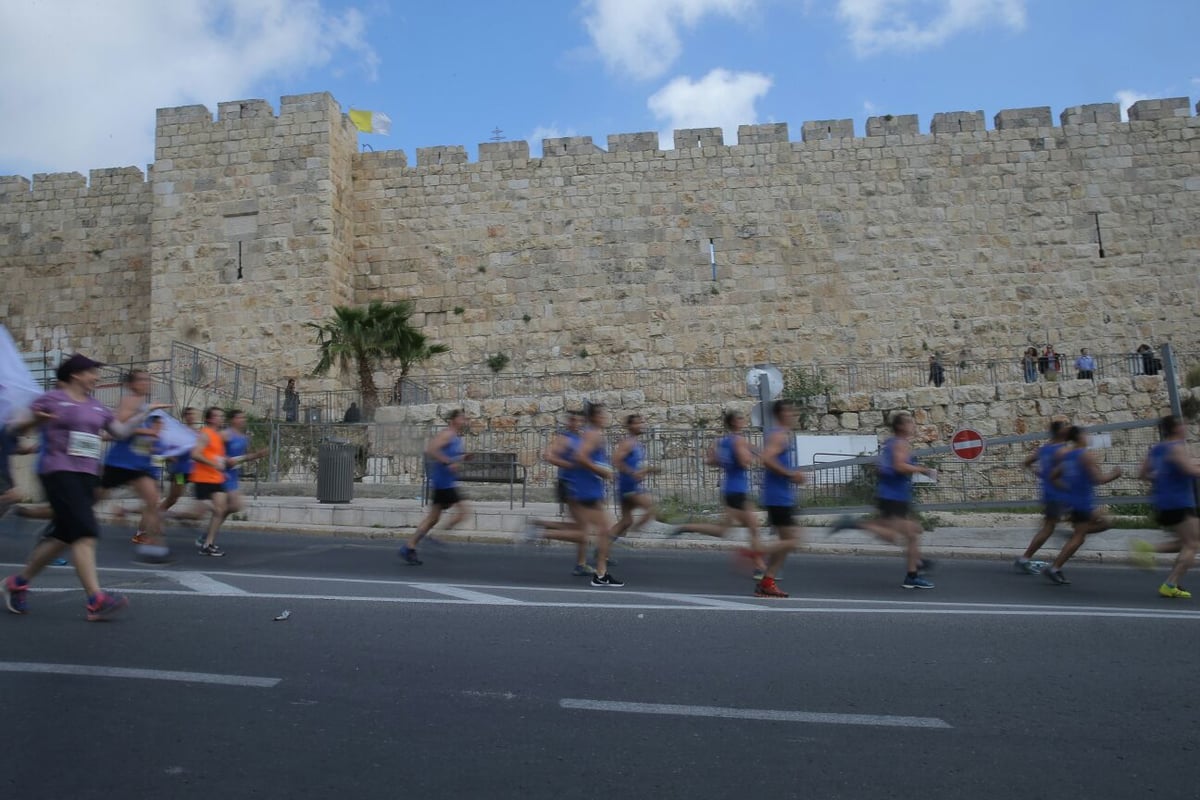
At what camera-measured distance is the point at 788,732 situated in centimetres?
Result: 411

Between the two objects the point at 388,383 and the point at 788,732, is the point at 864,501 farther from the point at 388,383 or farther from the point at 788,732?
the point at 388,383

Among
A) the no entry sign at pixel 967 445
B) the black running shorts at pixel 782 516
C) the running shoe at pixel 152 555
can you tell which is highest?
the no entry sign at pixel 967 445

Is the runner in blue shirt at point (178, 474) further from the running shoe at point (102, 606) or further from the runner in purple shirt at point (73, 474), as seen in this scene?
the running shoe at point (102, 606)

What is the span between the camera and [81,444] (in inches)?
223

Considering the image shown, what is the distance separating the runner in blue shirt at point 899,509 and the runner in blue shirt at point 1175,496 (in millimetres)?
1819

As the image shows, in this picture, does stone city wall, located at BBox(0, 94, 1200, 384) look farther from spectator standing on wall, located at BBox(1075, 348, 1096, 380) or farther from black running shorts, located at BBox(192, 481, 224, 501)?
black running shorts, located at BBox(192, 481, 224, 501)

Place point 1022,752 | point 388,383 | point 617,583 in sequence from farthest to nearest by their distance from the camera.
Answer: point 388,383, point 617,583, point 1022,752

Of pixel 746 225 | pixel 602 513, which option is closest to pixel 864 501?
pixel 602 513

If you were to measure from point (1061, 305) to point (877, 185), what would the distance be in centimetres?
502

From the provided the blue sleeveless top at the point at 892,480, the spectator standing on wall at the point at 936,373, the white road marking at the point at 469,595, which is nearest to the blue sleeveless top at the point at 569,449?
the white road marking at the point at 469,595

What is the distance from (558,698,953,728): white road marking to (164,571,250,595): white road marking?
11.7 ft

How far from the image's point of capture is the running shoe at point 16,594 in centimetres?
593

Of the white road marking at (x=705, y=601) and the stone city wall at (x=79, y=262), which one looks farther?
the stone city wall at (x=79, y=262)

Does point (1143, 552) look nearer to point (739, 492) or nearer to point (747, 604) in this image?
point (739, 492)
